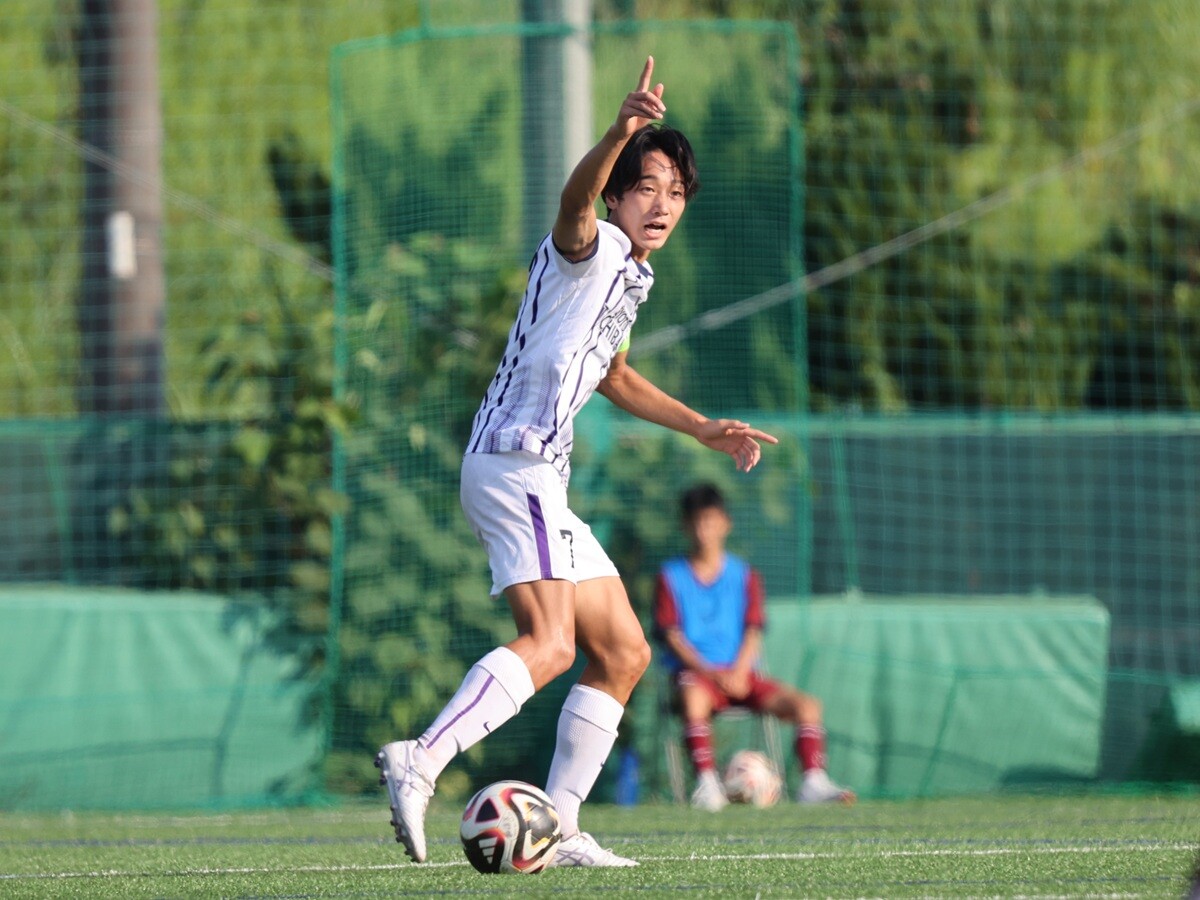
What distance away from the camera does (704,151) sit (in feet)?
34.9

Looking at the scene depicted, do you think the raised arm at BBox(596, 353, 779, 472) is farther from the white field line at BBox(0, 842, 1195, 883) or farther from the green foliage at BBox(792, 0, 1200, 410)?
the green foliage at BBox(792, 0, 1200, 410)

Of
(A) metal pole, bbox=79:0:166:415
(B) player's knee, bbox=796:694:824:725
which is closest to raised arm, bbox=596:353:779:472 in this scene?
(B) player's knee, bbox=796:694:824:725

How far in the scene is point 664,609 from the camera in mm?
9484

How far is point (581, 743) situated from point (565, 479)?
683 mm

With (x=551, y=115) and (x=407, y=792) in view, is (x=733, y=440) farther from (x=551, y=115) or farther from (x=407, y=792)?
(x=551, y=115)

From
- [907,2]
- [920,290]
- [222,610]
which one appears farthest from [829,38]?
[222,610]

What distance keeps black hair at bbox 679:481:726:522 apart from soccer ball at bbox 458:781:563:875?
4998 mm

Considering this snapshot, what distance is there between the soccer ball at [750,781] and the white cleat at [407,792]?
4736 millimetres

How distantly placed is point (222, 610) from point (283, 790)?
0.95m

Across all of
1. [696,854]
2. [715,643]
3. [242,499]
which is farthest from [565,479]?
[242,499]

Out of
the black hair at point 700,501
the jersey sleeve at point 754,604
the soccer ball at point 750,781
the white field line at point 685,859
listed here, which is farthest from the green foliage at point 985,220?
the white field line at point 685,859

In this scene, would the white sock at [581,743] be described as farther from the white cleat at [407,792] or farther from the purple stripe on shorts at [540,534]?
the white cleat at [407,792]

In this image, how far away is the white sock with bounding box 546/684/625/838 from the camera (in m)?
5.01

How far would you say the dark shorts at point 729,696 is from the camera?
929cm
